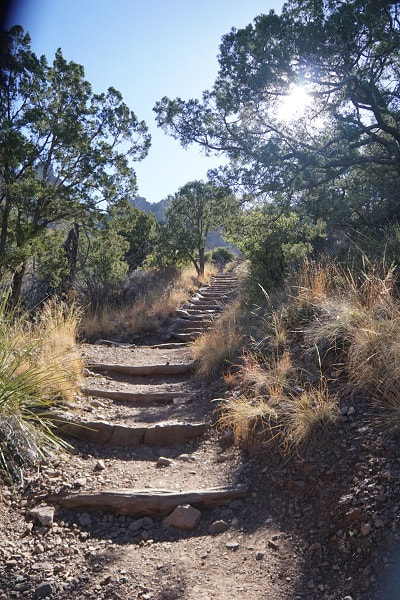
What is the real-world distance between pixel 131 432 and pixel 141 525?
138cm

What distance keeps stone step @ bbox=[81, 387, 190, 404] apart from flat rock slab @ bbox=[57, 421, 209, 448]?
106cm

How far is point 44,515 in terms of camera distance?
326 cm

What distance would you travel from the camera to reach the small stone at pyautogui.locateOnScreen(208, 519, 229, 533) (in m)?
3.23

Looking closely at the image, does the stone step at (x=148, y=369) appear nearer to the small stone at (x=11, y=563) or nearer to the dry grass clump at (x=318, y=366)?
the dry grass clump at (x=318, y=366)

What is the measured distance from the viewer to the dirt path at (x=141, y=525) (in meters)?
2.68

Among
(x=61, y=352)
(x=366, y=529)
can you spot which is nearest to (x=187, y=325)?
(x=61, y=352)

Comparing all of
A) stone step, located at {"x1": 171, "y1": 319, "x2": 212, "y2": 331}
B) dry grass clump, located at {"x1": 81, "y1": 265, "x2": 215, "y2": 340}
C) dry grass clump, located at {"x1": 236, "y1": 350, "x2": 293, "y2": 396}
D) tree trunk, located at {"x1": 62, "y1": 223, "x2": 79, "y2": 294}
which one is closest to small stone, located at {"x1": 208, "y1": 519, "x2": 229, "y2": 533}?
dry grass clump, located at {"x1": 236, "y1": 350, "x2": 293, "y2": 396}

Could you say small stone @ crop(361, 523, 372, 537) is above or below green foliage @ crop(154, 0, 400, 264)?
below

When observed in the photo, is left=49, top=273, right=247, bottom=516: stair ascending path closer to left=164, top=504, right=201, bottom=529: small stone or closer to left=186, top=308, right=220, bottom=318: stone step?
left=164, top=504, right=201, bottom=529: small stone

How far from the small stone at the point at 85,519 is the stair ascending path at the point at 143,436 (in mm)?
86

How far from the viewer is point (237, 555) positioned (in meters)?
2.93

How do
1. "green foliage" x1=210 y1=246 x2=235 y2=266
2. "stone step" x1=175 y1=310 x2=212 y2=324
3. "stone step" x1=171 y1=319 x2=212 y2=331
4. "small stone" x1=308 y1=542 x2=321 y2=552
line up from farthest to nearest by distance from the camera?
"green foliage" x1=210 y1=246 x2=235 y2=266, "stone step" x1=175 y1=310 x2=212 y2=324, "stone step" x1=171 y1=319 x2=212 y2=331, "small stone" x1=308 y1=542 x2=321 y2=552

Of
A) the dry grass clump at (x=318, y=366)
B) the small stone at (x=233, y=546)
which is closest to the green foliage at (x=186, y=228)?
the dry grass clump at (x=318, y=366)

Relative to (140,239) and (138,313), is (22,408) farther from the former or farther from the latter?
(140,239)
